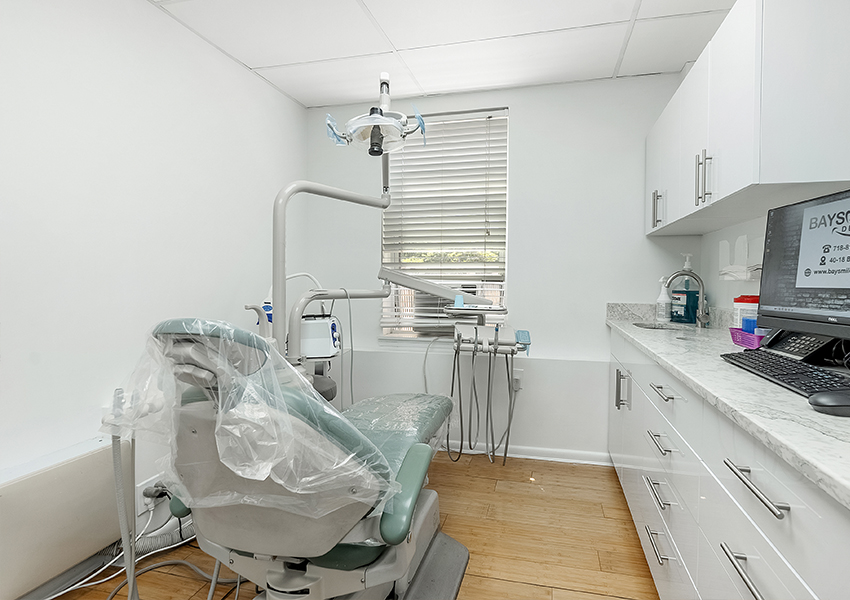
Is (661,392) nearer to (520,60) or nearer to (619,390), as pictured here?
(619,390)

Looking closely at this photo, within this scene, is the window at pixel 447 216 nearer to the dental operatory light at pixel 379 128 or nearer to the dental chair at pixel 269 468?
the dental operatory light at pixel 379 128

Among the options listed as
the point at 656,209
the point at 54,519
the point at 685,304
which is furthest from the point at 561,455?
the point at 54,519

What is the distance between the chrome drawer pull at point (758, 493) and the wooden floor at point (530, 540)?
37.4 inches

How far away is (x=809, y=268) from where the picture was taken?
1350 millimetres

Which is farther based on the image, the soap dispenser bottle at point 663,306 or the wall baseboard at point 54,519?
the soap dispenser bottle at point 663,306

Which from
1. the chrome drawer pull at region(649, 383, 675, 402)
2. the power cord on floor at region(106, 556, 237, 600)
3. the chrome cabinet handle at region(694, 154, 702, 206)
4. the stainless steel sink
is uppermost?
the chrome cabinet handle at region(694, 154, 702, 206)

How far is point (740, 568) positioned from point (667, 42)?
2278 mm

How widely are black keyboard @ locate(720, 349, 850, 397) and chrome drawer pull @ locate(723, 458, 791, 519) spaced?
0.69 feet

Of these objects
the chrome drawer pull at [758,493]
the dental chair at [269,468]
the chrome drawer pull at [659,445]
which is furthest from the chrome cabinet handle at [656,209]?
the dental chair at [269,468]

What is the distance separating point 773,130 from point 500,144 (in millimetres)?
1721

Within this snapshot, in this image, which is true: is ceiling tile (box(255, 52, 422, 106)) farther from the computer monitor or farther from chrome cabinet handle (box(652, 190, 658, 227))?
the computer monitor

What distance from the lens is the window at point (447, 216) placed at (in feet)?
9.40

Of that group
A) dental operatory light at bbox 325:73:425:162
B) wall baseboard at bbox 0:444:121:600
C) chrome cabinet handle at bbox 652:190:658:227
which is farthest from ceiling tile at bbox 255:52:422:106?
wall baseboard at bbox 0:444:121:600

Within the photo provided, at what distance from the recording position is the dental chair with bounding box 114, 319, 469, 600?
0.89m
